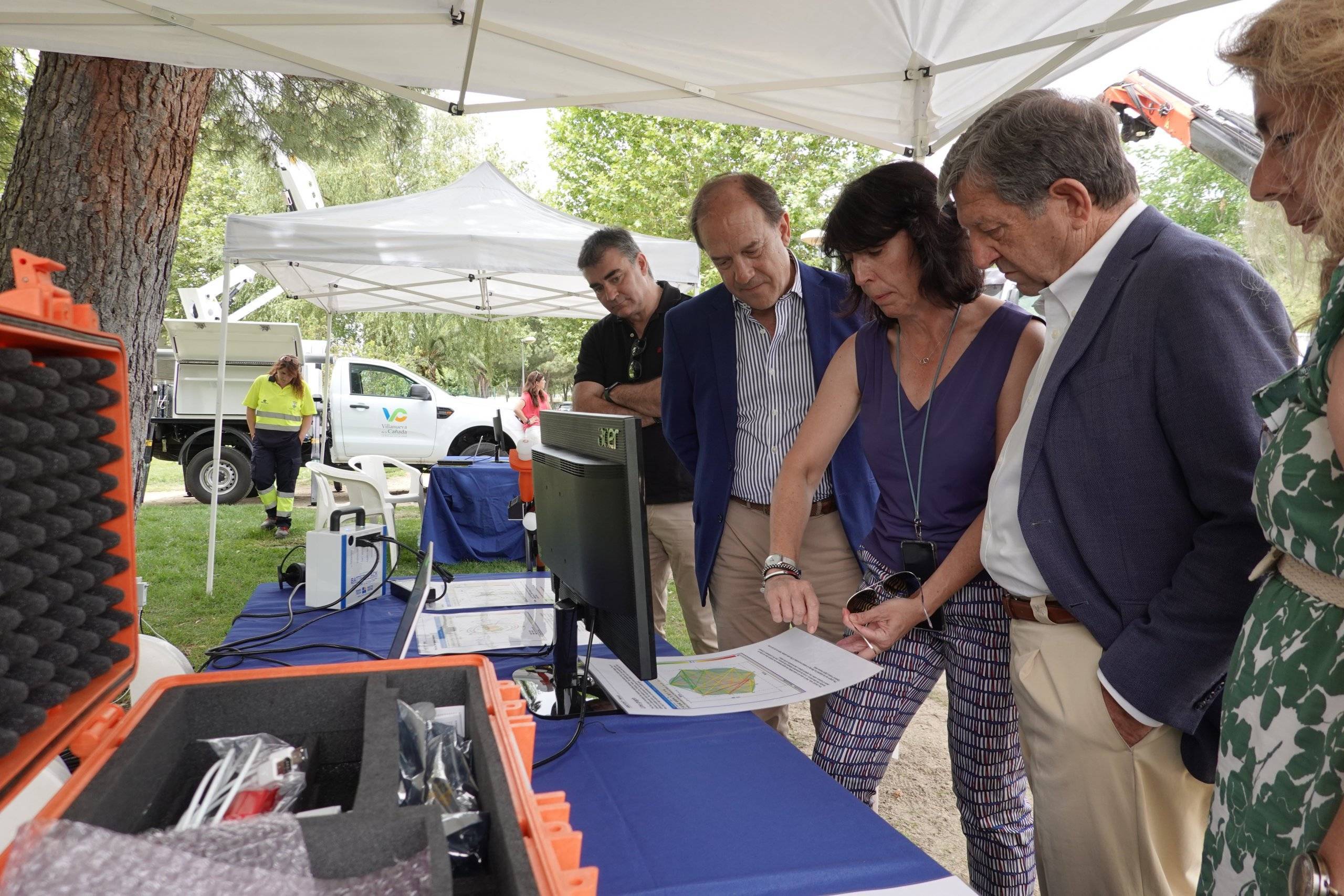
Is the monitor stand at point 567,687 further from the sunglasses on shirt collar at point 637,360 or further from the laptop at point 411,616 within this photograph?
the sunglasses on shirt collar at point 637,360

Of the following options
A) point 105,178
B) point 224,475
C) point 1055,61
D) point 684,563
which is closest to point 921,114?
point 1055,61

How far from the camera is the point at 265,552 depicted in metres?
6.73

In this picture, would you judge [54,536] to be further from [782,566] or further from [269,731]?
[782,566]

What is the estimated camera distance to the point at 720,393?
2.18 meters

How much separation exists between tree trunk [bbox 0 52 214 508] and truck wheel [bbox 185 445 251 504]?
683 cm

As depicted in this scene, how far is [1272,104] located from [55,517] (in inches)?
49.6

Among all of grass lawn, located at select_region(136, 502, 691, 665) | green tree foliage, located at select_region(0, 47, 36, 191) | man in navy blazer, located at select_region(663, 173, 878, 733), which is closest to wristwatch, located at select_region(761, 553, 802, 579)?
man in navy blazer, located at select_region(663, 173, 878, 733)

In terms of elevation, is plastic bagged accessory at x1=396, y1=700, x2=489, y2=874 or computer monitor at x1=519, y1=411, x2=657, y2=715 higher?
computer monitor at x1=519, y1=411, x2=657, y2=715

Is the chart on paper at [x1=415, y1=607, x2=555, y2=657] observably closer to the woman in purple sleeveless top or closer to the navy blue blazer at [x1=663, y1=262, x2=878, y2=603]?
the navy blue blazer at [x1=663, y1=262, x2=878, y2=603]

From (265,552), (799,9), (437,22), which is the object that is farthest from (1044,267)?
(265,552)

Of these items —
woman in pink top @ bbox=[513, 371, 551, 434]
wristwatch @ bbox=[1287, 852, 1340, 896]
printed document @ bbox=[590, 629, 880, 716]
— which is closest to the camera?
wristwatch @ bbox=[1287, 852, 1340, 896]

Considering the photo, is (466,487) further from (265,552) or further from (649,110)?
(649,110)

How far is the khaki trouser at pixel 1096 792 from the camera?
1.10 metres

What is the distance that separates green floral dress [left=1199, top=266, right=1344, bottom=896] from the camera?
776 millimetres
